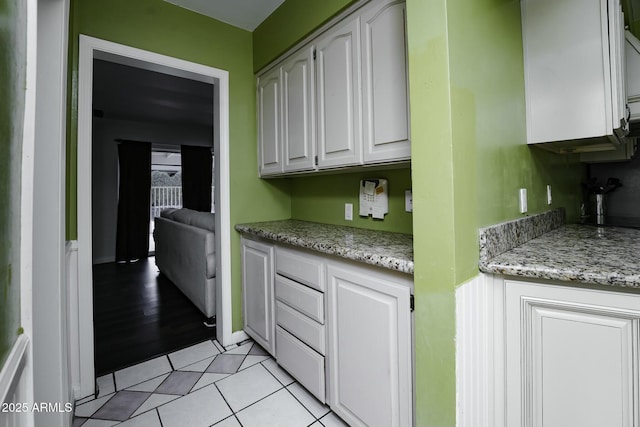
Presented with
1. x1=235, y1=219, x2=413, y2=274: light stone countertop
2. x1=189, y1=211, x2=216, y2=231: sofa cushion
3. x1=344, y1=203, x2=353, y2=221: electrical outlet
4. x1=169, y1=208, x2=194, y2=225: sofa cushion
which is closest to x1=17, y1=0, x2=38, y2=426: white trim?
x1=235, y1=219, x2=413, y2=274: light stone countertop

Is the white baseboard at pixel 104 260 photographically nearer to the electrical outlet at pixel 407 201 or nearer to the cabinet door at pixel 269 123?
the cabinet door at pixel 269 123

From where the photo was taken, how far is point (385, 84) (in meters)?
1.36

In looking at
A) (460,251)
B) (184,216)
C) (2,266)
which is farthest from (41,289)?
(184,216)

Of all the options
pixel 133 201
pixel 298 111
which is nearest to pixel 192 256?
pixel 298 111

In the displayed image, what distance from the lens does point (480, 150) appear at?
97 cm

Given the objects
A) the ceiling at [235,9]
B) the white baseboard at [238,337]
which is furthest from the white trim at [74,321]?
the ceiling at [235,9]

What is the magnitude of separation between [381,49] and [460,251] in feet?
3.43

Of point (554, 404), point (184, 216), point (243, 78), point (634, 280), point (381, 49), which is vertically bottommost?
point (554, 404)

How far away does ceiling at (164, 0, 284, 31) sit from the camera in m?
1.98

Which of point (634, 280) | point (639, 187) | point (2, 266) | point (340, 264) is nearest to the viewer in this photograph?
point (2, 266)

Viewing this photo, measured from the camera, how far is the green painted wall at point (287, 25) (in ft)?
5.39

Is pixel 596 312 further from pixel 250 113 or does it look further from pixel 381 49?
pixel 250 113

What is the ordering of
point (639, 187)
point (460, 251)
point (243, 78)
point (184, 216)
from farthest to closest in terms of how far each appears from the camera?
point (184, 216) → point (243, 78) → point (639, 187) → point (460, 251)

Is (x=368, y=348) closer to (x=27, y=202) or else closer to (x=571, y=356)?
(x=571, y=356)
